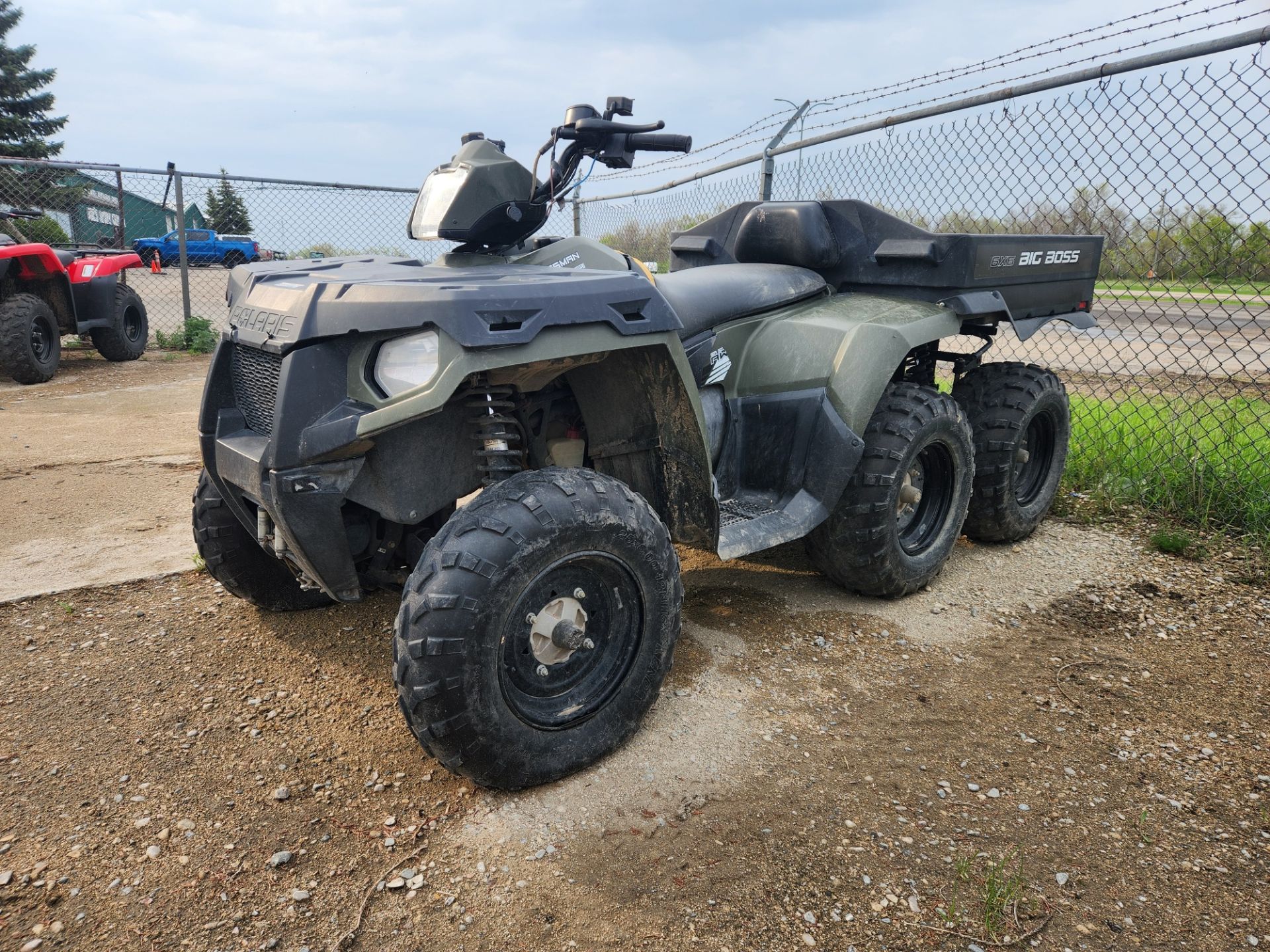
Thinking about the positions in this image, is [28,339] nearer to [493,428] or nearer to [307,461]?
[307,461]

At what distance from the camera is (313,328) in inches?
89.7

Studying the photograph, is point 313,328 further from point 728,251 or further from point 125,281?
point 125,281

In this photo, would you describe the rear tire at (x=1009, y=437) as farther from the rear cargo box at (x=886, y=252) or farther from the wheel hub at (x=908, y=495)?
the wheel hub at (x=908, y=495)

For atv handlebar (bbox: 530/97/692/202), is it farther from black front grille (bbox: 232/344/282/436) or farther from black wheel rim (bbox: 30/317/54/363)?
black wheel rim (bbox: 30/317/54/363)

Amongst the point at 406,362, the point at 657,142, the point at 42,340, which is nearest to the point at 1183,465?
the point at 657,142

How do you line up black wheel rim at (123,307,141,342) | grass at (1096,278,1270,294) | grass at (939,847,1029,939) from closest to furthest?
grass at (939,847,1029,939), grass at (1096,278,1270,294), black wheel rim at (123,307,141,342)

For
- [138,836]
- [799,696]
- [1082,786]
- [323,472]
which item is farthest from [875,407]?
[138,836]

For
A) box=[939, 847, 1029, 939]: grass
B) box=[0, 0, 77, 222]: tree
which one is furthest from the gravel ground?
box=[0, 0, 77, 222]: tree

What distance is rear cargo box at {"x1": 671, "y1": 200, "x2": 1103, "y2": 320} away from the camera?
3.85 metres

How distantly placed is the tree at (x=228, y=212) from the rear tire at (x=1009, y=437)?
10.2 meters

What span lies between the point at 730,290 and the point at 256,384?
1774 millimetres

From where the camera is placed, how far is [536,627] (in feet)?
7.82

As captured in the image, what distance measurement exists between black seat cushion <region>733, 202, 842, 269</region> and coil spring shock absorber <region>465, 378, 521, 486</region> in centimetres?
190

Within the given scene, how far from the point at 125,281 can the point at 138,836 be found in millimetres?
9843
